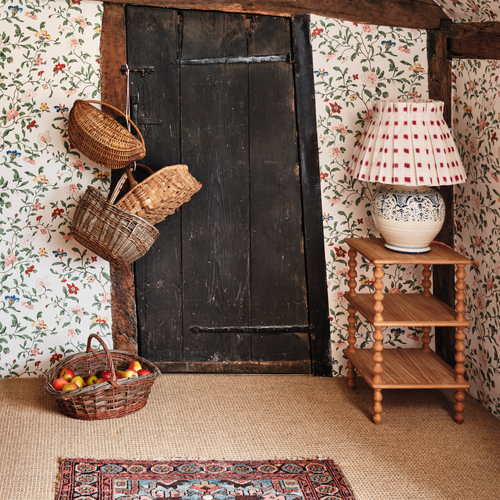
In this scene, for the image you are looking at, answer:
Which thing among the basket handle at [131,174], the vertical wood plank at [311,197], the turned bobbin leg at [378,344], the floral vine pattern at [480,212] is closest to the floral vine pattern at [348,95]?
the vertical wood plank at [311,197]

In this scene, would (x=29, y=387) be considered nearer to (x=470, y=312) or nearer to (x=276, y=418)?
(x=276, y=418)

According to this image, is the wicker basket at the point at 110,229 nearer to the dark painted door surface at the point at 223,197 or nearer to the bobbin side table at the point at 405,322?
the dark painted door surface at the point at 223,197

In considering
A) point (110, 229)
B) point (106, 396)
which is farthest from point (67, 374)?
point (110, 229)

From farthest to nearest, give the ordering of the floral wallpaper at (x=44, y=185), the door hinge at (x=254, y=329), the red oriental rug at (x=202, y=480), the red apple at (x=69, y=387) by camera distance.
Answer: the door hinge at (x=254, y=329), the floral wallpaper at (x=44, y=185), the red apple at (x=69, y=387), the red oriental rug at (x=202, y=480)

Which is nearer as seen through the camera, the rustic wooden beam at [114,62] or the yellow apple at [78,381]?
the yellow apple at [78,381]

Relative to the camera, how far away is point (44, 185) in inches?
121

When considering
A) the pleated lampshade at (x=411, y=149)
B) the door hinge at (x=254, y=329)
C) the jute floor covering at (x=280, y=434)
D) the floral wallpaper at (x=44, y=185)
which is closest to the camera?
the jute floor covering at (x=280, y=434)

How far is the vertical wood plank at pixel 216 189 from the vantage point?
3035mm

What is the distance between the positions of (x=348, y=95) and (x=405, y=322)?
1.20 metres

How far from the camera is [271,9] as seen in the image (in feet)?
9.90

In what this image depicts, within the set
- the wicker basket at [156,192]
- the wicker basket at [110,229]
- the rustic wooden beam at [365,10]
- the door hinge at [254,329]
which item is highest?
the rustic wooden beam at [365,10]

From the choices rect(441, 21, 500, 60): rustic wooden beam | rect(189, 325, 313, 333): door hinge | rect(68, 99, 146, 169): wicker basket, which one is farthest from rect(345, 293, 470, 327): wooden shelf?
rect(68, 99, 146, 169): wicker basket

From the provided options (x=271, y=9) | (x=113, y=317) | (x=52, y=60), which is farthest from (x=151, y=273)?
(x=271, y=9)

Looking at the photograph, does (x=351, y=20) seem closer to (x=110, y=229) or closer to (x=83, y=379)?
(x=110, y=229)
